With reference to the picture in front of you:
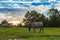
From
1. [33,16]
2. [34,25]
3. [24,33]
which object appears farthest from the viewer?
[34,25]

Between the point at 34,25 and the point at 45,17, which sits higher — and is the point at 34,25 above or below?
below

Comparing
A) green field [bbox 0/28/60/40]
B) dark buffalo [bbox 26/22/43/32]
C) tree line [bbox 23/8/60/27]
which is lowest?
green field [bbox 0/28/60/40]

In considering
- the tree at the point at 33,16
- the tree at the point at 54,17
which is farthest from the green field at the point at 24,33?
the tree at the point at 33,16

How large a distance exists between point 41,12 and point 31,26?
2.02ft

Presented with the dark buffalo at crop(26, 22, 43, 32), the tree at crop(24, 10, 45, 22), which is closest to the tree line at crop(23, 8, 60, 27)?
the tree at crop(24, 10, 45, 22)

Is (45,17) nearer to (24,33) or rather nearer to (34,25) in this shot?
(34,25)

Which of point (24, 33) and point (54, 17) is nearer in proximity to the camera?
point (24, 33)

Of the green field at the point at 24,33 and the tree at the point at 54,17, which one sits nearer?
the green field at the point at 24,33

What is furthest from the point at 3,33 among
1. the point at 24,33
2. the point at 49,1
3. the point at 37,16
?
the point at 49,1

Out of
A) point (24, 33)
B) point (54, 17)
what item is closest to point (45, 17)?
point (54, 17)


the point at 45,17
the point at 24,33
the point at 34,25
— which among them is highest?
the point at 45,17

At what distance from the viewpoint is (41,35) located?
30.8 ft

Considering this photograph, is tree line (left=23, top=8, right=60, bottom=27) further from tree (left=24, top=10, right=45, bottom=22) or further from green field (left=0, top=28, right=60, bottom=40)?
green field (left=0, top=28, right=60, bottom=40)

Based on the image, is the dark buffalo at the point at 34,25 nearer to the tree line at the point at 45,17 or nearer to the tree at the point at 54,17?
the tree line at the point at 45,17
